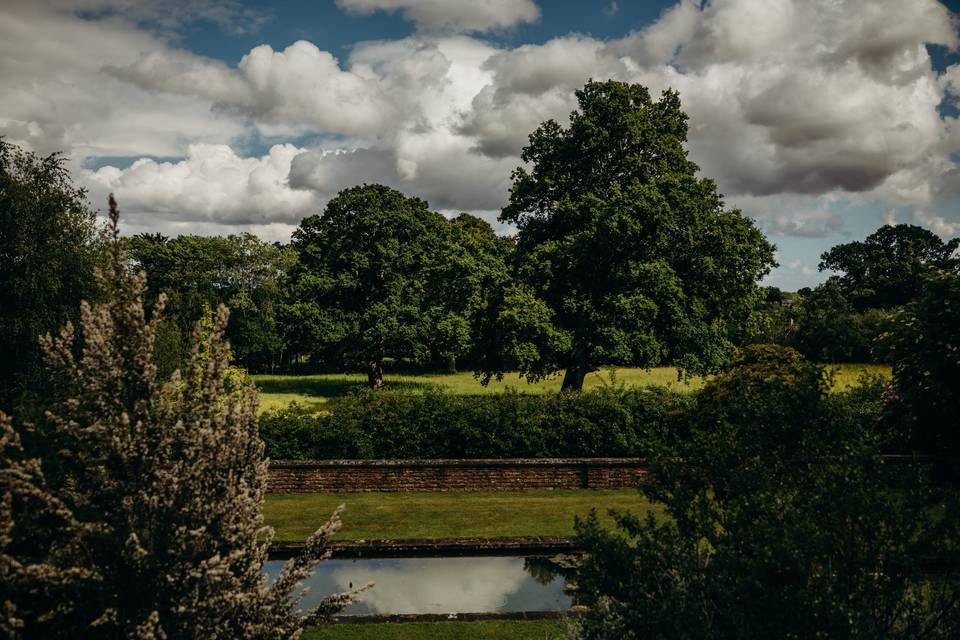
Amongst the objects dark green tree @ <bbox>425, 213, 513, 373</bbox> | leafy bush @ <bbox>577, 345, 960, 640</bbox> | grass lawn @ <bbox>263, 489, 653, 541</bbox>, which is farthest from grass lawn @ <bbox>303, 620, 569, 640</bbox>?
dark green tree @ <bbox>425, 213, 513, 373</bbox>

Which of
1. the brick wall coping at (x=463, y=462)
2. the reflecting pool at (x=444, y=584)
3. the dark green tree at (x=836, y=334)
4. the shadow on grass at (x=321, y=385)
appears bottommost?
the reflecting pool at (x=444, y=584)

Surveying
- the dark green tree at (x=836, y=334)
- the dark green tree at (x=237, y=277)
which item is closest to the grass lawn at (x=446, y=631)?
the dark green tree at (x=237, y=277)

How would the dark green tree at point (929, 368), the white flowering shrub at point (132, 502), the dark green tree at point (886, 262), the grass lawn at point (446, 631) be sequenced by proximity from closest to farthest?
1. the white flowering shrub at point (132, 502)
2. the grass lawn at point (446, 631)
3. the dark green tree at point (929, 368)
4. the dark green tree at point (886, 262)

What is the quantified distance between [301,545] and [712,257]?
20.4 m

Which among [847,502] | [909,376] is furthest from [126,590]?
[909,376]

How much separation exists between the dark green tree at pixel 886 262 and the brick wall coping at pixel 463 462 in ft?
199

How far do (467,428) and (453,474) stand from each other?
141 cm

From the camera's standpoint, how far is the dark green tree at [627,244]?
24.9 metres

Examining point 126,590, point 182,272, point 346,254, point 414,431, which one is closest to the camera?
point 126,590

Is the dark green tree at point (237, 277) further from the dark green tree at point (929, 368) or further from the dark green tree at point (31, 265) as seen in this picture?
the dark green tree at point (929, 368)

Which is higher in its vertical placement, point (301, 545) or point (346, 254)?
point (346, 254)

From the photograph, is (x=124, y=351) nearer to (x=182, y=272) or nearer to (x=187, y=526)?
(x=187, y=526)

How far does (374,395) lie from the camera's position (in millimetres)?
19406

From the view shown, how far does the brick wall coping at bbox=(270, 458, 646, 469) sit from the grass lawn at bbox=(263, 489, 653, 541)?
79 cm
